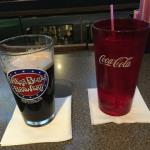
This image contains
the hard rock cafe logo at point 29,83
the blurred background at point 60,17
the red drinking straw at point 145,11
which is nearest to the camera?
the hard rock cafe logo at point 29,83

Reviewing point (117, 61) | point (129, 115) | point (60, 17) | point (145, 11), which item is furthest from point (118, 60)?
point (60, 17)

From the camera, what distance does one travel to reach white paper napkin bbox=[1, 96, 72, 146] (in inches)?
17.3

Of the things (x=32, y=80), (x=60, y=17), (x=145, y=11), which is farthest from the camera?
(x=60, y=17)

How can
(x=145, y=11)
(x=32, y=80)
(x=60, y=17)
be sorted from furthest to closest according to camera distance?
(x=60, y=17), (x=145, y=11), (x=32, y=80)

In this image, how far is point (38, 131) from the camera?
1.51ft

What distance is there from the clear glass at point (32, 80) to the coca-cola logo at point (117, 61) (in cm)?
11

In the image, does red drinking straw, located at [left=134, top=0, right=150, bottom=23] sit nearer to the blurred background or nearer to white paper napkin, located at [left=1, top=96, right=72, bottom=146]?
white paper napkin, located at [left=1, top=96, right=72, bottom=146]

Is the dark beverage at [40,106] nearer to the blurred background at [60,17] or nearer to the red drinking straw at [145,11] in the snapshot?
the red drinking straw at [145,11]

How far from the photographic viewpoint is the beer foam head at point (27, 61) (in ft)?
1.38

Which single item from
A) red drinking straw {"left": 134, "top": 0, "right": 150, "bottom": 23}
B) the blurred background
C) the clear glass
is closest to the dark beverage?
the clear glass

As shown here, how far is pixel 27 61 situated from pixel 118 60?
0.17 m

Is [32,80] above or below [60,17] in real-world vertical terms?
above

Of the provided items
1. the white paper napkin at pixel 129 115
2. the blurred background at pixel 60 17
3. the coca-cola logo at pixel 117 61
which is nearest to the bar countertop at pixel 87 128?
the white paper napkin at pixel 129 115

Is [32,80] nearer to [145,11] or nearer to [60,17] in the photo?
[145,11]
